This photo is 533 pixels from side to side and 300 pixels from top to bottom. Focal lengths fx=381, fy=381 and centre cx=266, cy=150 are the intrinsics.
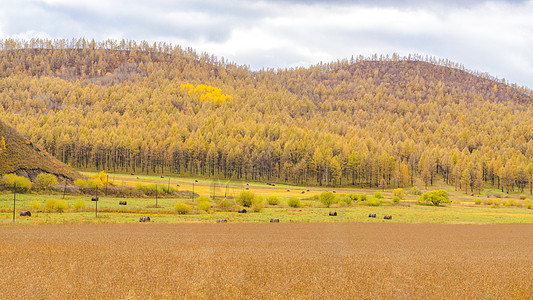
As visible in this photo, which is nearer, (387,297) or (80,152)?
(387,297)

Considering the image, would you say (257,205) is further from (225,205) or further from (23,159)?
(23,159)

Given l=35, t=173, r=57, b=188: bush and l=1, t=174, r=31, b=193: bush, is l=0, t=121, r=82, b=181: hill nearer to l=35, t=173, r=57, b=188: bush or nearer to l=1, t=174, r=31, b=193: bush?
l=35, t=173, r=57, b=188: bush

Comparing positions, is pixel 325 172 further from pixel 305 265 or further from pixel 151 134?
pixel 305 265

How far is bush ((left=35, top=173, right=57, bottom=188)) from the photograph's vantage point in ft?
241

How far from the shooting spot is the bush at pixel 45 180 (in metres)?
73.3

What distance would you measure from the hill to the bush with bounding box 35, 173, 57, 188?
165 inches

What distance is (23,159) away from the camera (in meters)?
79.4

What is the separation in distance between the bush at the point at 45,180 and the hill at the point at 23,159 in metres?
4.20

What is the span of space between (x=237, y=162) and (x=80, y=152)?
238 ft

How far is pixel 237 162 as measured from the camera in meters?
164

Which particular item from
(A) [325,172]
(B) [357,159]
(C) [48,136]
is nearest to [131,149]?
(C) [48,136]

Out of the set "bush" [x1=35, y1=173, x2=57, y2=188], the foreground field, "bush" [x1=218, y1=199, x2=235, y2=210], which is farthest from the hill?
the foreground field

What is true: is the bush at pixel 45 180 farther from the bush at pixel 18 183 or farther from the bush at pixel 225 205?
the bush at pixel 225 205

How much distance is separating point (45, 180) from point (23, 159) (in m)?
10.8
